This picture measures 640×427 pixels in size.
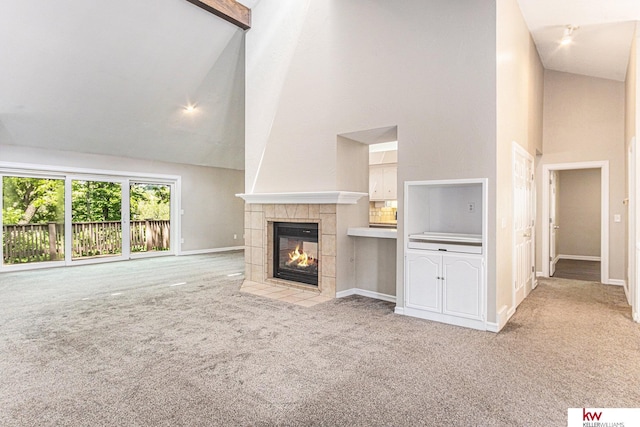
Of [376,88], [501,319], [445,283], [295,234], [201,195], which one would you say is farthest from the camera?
[201,195]

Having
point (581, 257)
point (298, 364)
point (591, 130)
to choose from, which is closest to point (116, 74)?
point (298, 364)

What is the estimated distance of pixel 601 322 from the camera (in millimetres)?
3938

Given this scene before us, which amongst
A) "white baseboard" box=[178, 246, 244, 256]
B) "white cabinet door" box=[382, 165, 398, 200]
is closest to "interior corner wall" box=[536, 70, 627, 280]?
"white cabinet door" box=[382, 165, 398, 200]

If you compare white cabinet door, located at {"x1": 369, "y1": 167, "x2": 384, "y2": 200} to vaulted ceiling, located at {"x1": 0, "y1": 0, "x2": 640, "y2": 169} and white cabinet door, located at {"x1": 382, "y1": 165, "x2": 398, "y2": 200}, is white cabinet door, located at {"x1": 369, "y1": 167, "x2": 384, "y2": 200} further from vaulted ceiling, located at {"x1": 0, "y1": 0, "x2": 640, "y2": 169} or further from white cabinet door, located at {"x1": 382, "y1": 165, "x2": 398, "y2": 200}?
vaulted ceiling, located at {"x1": 0, "y1": 0, "x2": 640, "y2": 169}

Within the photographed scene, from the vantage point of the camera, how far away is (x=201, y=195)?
9.91m

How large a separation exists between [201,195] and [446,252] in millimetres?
7570

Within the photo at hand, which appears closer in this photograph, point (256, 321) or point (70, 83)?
point (256, 321)

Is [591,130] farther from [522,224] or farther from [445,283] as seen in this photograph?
[445,283]

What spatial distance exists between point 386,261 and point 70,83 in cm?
564

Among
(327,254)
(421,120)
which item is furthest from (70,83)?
(421,120)

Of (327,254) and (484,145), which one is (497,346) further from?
(327,254)

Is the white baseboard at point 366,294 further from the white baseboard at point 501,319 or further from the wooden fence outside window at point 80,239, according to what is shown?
the wooden fence outside window at point 80,239

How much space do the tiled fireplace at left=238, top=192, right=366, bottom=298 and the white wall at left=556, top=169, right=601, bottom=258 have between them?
6.81 m

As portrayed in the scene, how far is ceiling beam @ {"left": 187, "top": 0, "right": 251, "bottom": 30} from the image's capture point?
5.48 m
